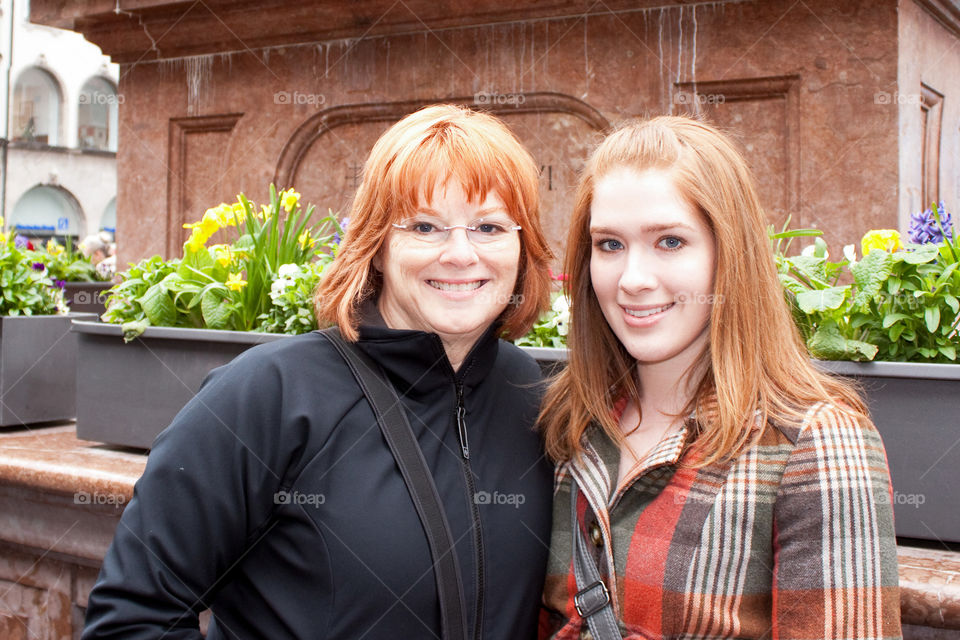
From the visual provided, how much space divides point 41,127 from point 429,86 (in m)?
29.1

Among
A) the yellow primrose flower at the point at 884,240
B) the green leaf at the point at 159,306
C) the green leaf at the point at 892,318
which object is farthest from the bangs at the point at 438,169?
the green leaf at the point at 159,306

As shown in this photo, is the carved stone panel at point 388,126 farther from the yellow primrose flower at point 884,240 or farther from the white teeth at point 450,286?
the white teeth at point 450,286

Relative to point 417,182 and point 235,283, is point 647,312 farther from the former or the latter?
point 235,283

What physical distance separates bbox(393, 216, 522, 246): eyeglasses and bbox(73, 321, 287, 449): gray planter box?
1034 millimetres

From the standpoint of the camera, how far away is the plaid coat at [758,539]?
1.34m

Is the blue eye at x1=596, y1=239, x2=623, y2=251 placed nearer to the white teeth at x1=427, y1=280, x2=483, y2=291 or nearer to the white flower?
the white teeth at x1=427, y1=280, x2=483, y2=291

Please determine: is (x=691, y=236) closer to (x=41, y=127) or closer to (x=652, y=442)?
(x=652, y=442)

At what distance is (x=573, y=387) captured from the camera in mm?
1825

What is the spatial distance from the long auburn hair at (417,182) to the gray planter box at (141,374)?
0.92 metres

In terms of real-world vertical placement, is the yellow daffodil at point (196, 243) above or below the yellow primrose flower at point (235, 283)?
above

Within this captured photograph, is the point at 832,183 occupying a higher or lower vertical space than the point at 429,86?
lower

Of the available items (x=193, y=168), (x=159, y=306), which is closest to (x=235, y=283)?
(x=159, y=306)

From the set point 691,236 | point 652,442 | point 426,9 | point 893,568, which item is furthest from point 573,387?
point 426,9

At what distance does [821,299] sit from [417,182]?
3.43 feet
